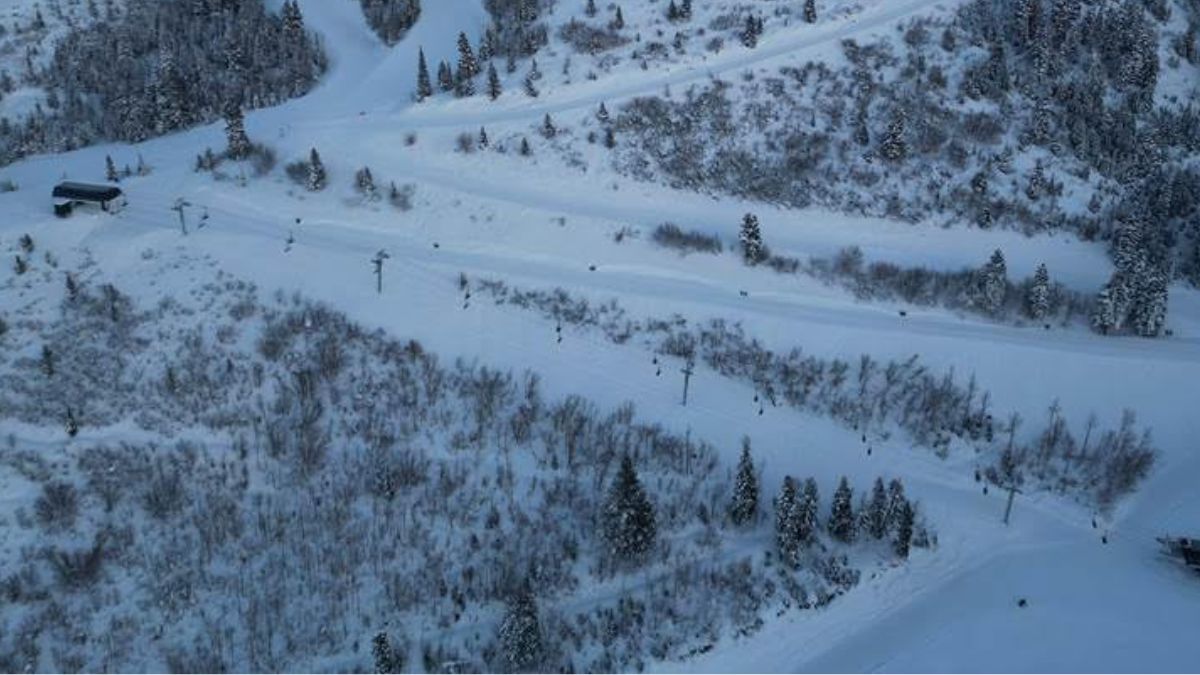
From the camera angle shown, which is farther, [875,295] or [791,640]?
[875,295]

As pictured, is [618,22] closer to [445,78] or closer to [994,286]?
[445,78]

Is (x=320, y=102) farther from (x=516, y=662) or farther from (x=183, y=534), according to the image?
(x=516, y=662)

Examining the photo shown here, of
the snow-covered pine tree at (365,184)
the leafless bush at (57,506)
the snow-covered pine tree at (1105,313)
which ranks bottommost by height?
the leafless bush at (57,506)

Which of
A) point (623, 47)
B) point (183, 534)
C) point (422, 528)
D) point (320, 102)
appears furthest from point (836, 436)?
point (320, 102)

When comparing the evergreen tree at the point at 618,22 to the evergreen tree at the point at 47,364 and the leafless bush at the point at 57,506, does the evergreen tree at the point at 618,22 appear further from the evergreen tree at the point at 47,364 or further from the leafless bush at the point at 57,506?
the leafless bush at the point at 57,506

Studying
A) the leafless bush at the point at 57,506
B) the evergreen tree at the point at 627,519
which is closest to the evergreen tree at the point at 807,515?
the evergreen tree at the point at 627,519
